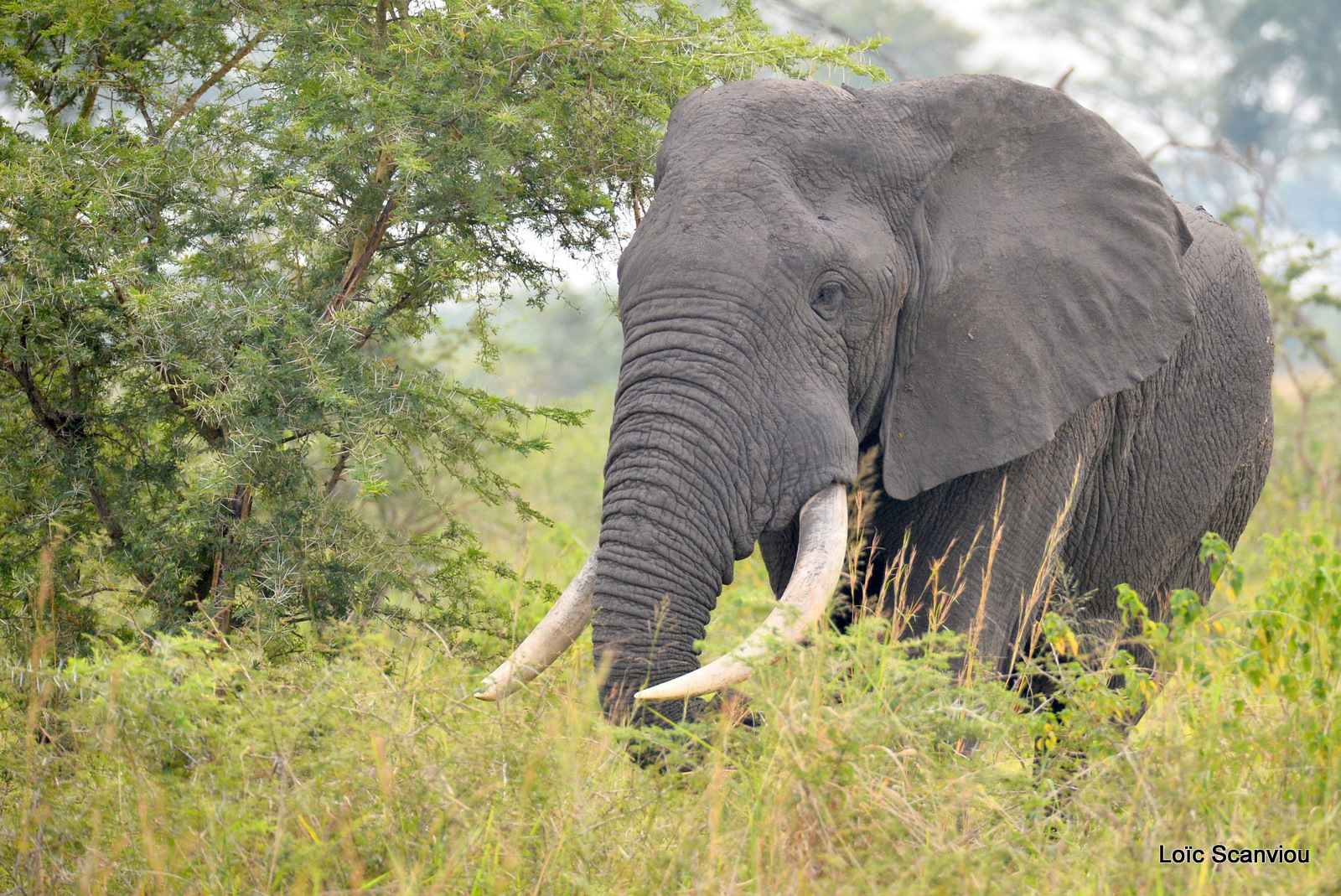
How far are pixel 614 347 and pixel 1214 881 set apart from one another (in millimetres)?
21950

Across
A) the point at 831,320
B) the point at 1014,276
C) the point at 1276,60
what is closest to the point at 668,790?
the point at 831,320

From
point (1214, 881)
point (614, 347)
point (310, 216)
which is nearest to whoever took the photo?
point (1214, 881)

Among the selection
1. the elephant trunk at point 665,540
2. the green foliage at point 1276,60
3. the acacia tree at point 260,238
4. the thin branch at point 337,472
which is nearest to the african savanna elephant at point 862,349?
the elephant trunk at point 665,540

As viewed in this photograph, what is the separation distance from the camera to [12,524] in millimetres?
4086

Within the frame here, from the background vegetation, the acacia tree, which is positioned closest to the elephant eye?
the background vegetation

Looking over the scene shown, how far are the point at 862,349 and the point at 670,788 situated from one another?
1439 mm

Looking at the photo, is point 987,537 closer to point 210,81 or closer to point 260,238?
point 260,238

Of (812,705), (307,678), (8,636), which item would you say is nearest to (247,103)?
(8,636)

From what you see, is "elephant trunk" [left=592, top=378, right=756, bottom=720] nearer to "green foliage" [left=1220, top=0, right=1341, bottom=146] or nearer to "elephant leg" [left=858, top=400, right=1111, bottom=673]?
"elephant leg" [left=858, top=400, right=1111, bottom=673]

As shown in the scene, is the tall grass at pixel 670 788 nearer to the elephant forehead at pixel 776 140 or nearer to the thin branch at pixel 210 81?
the elephant forehead at pixel 776 140

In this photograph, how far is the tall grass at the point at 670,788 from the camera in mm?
2648

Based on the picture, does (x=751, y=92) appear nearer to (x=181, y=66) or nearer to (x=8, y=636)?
(x=181, y=66)

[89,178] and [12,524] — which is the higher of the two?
[89,178]

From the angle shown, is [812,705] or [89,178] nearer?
[812,705]
